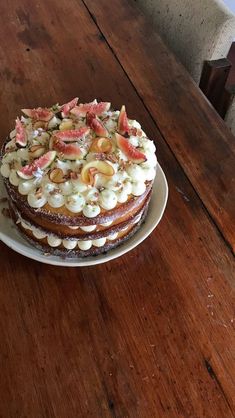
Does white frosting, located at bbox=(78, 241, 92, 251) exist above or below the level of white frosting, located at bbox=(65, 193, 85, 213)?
below

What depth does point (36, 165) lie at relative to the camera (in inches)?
31.0

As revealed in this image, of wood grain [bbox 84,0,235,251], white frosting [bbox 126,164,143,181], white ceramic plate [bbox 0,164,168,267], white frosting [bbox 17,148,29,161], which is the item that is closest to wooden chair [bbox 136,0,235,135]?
wood grain [bbox 84,0,235,251]

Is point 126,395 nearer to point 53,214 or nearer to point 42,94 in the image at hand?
point 53,214

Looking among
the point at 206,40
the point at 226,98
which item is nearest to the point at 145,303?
the point at 226,98

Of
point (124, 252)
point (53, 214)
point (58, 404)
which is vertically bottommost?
point (58, 404)

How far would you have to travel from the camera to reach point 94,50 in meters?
1.38

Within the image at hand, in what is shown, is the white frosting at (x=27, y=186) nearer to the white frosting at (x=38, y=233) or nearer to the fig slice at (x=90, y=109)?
the white frosting at (x=38, y=233)

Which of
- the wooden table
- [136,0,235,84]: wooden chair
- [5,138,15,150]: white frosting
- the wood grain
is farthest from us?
[136,0,235,84]: wooden chair

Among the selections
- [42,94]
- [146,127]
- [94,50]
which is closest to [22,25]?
[94,50]

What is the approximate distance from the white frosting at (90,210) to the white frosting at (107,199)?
0.01 m

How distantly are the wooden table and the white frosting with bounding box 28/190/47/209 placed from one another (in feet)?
0.59

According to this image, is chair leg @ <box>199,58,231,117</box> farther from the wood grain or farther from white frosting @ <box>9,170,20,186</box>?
white frosting @ <box>9,170,20,186</box>

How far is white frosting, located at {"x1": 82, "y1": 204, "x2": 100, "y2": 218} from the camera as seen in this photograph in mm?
762

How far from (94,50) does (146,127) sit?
388mm
